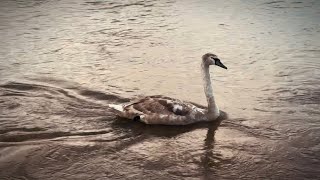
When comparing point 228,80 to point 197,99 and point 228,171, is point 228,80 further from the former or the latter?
point 228,171

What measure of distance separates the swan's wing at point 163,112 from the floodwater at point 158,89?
18 centimetres

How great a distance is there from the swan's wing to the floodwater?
176mm

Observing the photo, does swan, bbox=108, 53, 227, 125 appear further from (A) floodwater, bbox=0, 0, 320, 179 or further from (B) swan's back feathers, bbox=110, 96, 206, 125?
(A) floodwater, bbox=0, 0, 320, 179

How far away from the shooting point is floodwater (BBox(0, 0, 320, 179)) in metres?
7.68

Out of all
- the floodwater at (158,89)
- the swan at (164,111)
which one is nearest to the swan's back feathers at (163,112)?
the swan at (164,111)

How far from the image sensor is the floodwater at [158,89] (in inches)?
303

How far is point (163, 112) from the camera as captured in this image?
29.3 feet

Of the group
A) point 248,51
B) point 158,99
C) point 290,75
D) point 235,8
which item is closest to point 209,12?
point 235,8

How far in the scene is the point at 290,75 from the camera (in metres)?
11.8

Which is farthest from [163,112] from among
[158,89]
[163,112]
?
[158,89]

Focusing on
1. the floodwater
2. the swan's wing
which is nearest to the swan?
the swan's wing

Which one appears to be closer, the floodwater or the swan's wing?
the floodwater

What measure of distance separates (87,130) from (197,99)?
286 centimetres

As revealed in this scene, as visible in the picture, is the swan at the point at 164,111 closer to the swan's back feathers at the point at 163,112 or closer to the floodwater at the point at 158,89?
the swan's back feathers at the point at 163,112
